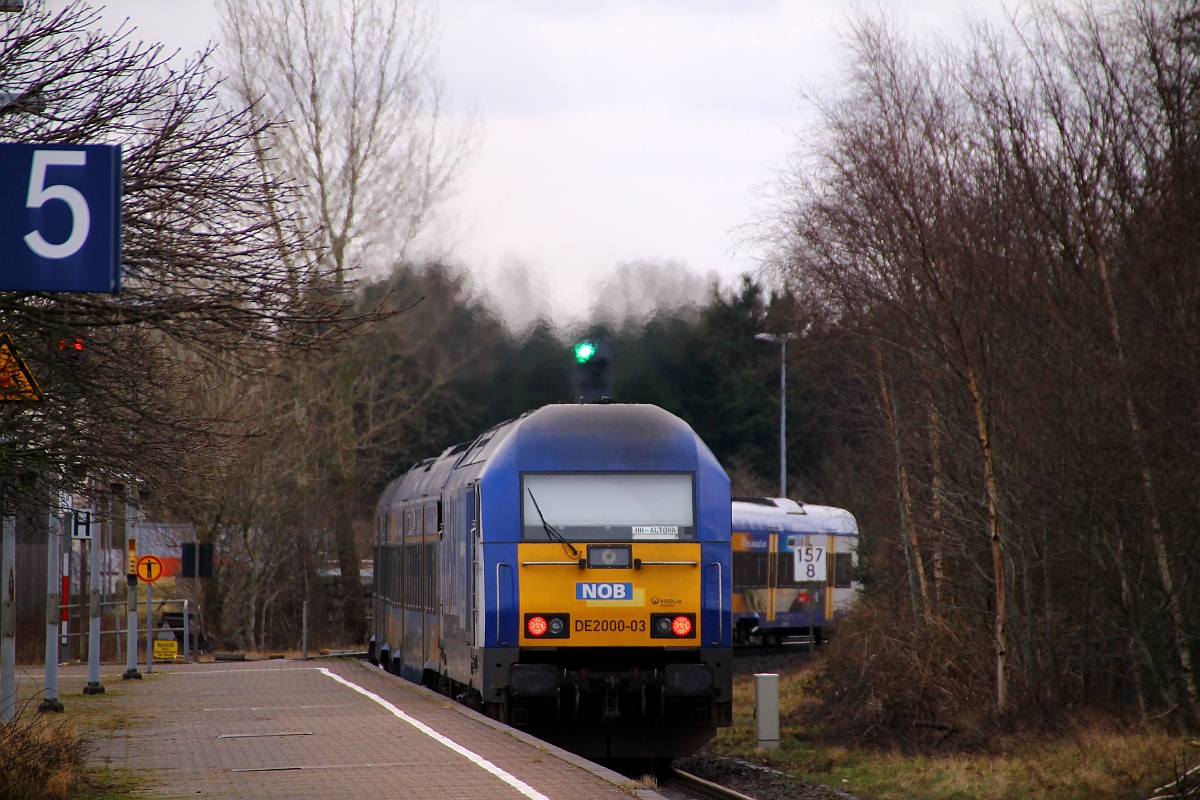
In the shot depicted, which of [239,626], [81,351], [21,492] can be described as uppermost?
[81,351]

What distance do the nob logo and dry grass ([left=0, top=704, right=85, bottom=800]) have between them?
4.46 m

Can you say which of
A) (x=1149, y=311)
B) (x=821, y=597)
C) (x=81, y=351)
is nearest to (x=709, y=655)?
(x=1149, y=311)

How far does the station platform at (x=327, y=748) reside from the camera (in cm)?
1022

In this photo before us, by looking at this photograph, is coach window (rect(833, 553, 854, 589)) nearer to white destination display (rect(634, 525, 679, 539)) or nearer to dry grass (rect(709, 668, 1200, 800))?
dry grass (rect(709, 668, 1200, 800))

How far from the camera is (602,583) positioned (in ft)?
44.9

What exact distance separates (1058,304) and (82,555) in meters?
24.6

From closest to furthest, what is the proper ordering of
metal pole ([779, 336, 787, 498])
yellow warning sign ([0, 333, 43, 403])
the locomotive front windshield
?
yellow warning sign ([0, 333, 43, 403])
the locomotive front windshield
metal pole ([779, 336, 787, 498])

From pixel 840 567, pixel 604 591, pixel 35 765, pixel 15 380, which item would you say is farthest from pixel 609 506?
pixel 840 567

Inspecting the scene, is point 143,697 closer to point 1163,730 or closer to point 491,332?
point 491,332

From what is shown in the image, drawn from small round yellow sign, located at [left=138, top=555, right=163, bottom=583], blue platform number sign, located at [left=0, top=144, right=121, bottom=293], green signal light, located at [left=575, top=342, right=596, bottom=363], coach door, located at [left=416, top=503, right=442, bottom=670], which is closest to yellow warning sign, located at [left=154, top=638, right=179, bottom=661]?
small round yellow sign, located at [left=138, top=555, right=163, bottom=583]

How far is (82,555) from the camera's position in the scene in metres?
33.2

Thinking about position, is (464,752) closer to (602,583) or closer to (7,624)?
(602,583)

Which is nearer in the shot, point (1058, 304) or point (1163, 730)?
point (1163, 730)

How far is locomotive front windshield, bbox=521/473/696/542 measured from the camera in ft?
45.2
